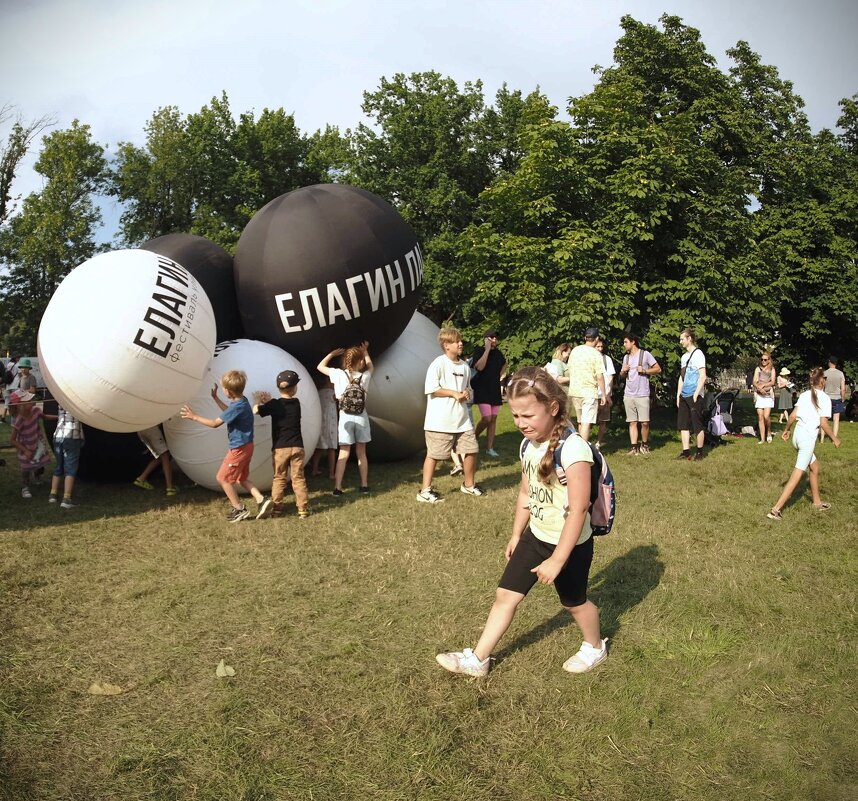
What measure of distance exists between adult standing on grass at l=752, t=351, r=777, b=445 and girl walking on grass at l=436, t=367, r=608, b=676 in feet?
36.4

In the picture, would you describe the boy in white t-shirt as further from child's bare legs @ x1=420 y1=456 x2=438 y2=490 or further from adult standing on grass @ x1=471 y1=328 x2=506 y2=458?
adult standing on grass @ x1=471 y1=328 x2=506 y2=458

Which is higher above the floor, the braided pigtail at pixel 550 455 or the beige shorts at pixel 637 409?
the braided pigtail at pixel 550 455

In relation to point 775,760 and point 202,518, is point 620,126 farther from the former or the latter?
point 775,760

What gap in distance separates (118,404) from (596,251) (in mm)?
10349

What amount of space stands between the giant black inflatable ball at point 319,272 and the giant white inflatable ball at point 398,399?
3.02ft

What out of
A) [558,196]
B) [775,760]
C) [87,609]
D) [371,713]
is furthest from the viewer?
[558,196]

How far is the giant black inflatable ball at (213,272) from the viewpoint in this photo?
8477 millimetres

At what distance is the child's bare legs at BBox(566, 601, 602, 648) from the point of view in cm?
387

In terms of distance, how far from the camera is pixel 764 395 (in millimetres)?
13859

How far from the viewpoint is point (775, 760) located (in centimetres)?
312

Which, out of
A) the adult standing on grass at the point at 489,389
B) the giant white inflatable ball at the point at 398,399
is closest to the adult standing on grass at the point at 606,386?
the adult standing on grass at the point at 489,389

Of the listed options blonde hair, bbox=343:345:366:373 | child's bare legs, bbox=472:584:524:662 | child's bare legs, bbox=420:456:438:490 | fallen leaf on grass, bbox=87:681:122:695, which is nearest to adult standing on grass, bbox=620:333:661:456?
child's bare legs, bbox=420:456:438:490

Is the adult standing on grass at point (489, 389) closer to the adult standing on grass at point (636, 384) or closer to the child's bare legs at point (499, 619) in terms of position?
the adult standing on grass at point (636, 384)

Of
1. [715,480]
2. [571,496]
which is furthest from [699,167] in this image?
[571,496]
